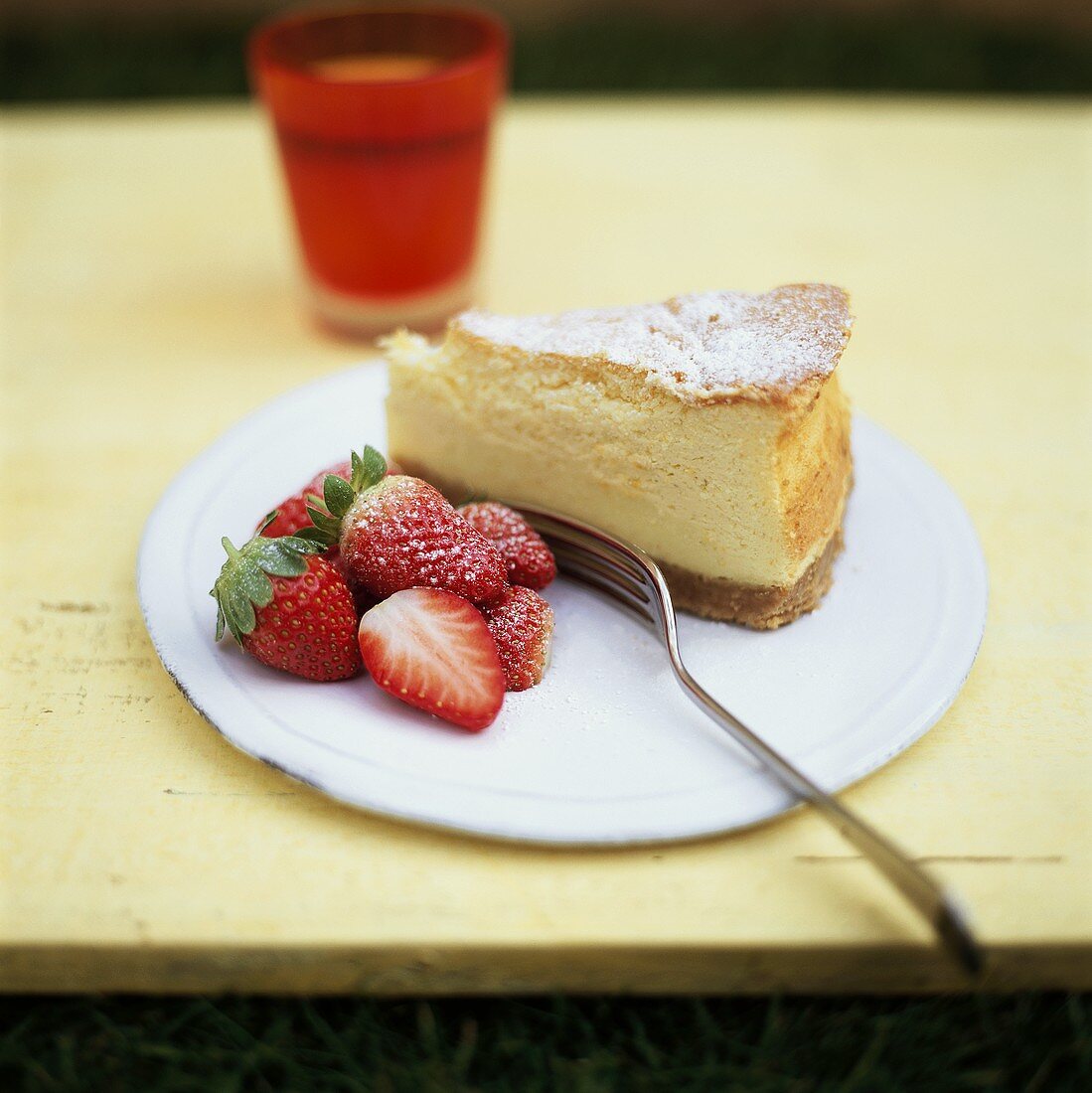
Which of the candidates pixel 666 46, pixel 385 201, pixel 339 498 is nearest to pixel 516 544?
pixel 339 498

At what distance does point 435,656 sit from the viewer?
1.28m

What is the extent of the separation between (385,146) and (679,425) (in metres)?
0.96

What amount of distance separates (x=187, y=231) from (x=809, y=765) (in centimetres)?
216

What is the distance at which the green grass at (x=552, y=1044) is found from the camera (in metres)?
1.10

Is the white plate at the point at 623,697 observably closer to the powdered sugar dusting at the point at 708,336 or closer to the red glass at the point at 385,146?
the powdered sugar dusting at the point at 708,336

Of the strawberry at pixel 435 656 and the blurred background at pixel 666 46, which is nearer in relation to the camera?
the strawberry at pixel 435 656

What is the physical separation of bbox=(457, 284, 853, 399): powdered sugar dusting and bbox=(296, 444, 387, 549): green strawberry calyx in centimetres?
29

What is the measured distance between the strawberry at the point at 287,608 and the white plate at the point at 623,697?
1.5 inches

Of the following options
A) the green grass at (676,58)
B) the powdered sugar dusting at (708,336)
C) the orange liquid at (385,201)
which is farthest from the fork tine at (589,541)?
the green grass at (676,58)

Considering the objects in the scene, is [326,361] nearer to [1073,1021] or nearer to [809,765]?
[809,765]

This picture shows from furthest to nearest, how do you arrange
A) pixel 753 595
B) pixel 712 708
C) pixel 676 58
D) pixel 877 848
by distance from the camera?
pixel 676 58, pixel 753 595, pixel 712 708, pixel 877 848

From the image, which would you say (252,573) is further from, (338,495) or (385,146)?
(385,146)

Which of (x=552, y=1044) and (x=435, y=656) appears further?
(x=435, y=656)

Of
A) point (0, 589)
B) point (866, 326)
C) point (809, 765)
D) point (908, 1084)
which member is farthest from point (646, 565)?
point (866, 326)
